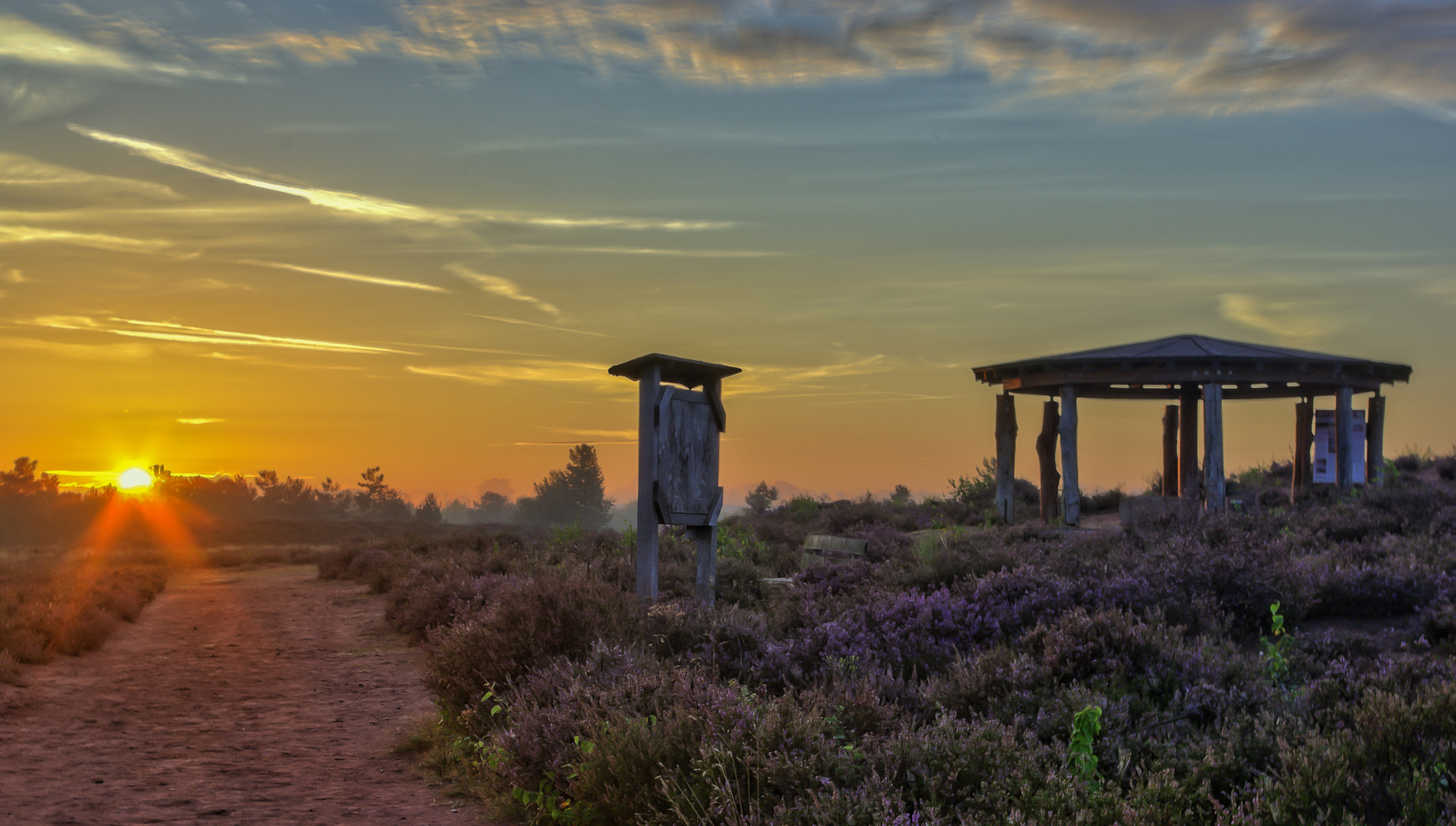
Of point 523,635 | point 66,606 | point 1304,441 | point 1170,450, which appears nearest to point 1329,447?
point 1304,441

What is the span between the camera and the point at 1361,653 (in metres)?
7.54

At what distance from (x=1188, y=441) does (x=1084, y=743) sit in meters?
24.3

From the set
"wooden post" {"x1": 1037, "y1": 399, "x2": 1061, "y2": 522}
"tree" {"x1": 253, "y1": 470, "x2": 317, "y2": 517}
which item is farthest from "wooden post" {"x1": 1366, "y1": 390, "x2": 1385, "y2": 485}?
"tree" {"x1": 253, "y1": 470, "x2": 317, "y2": 517}

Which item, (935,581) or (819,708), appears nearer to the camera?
(819,708)

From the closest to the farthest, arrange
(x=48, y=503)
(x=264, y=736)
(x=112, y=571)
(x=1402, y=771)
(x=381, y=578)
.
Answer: (x=1402, y=771), (x=264, y=736), (x=381, y=578), (x=112, y=571), (x=48, y=503)

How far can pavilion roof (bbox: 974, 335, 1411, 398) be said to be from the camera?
20.9 metres

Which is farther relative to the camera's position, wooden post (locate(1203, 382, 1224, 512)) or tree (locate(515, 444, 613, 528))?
tree (locate(515, 444, 613, 528))

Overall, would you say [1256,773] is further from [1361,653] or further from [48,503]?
[48,503]

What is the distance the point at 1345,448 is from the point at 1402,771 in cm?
2189

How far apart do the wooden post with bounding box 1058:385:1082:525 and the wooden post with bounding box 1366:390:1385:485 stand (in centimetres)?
816

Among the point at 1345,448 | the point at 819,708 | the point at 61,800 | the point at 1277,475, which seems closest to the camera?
the point at 819,708

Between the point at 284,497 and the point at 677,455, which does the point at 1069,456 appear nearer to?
the point at 677,455

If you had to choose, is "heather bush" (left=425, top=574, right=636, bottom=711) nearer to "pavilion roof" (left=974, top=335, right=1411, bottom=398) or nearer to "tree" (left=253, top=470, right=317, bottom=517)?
"pavilion roof" (left=974, top=335, right=1411, bottom=398)

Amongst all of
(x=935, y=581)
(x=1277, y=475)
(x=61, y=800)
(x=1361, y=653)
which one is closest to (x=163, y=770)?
(x=61, y=800)
